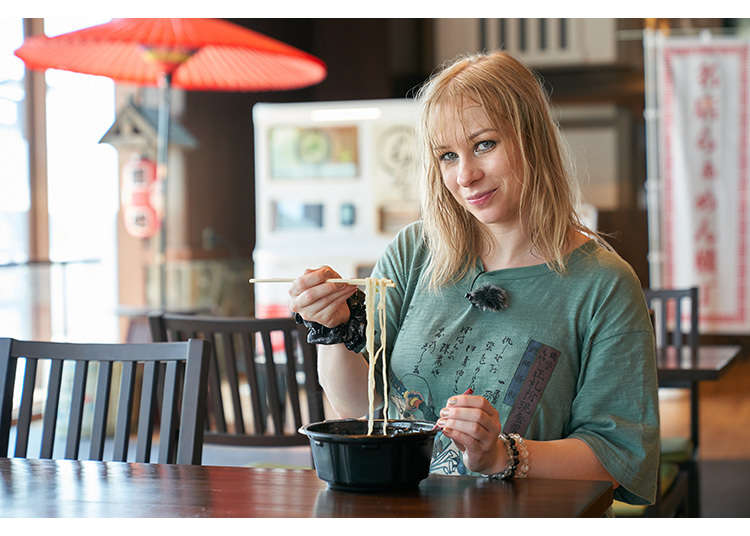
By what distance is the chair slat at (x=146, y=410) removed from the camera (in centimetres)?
134

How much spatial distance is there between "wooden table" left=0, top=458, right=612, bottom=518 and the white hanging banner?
469 centimetres

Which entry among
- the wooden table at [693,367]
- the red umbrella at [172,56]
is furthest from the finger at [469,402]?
the red umbrella at [172,56]

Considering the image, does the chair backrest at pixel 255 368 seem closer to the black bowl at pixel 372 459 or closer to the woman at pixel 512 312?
the woman at pixel 512 312

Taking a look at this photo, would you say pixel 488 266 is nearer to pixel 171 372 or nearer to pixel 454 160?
pixel 454 160

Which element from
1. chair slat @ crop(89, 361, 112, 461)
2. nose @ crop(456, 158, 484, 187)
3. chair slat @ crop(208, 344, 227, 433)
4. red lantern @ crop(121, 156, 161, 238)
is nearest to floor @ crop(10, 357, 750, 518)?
chair slat @ crop(208, 344, 227, 433)

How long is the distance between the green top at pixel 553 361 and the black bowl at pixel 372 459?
317mm

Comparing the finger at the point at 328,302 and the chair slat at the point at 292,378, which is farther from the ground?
the finger at the point at 328,302

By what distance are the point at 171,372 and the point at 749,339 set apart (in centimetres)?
590

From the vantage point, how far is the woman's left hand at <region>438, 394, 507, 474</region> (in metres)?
1.06

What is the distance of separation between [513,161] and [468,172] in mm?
69

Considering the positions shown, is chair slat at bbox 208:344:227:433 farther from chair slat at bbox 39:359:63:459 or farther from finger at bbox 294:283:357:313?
finger at bbox 294:283:357:313

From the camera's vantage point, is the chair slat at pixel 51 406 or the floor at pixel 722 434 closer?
the chair slat at pixel 51 406
